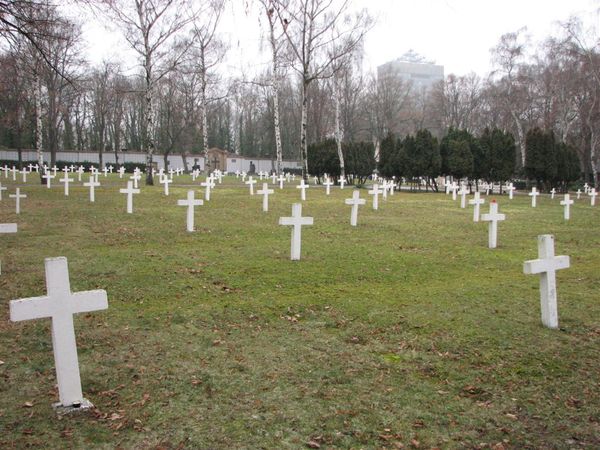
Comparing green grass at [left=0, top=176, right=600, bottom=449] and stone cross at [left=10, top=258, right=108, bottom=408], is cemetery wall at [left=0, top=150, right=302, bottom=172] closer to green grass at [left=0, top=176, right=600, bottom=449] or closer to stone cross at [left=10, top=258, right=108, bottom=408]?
green grass at [left=0, top=176, right=600, bottom=449]

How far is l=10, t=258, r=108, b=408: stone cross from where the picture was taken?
135 inches

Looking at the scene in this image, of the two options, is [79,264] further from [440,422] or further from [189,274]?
[440,422]

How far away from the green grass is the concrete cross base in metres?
0.07

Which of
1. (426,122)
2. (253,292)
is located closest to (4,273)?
(253,292)

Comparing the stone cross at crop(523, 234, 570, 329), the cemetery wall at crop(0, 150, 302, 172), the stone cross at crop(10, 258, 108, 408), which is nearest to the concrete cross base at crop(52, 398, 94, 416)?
the stone cross at crop(10, 258, 108, 408)

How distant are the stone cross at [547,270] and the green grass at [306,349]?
156 millimetres

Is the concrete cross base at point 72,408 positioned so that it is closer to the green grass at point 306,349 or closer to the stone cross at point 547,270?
the green grass at point 306,349

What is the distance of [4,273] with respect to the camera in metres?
7.40

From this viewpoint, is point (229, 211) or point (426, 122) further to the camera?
point (426, 122)

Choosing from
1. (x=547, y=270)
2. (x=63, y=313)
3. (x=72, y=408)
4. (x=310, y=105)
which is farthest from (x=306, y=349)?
(x=310, y=105)

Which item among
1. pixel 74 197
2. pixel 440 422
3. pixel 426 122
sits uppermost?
pixel 426 122

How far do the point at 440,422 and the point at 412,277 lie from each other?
4419 millimetres

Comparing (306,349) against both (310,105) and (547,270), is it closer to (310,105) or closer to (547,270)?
(547,270)

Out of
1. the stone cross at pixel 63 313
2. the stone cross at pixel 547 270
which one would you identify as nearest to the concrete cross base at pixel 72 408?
the stone cross at pixel 63 313
